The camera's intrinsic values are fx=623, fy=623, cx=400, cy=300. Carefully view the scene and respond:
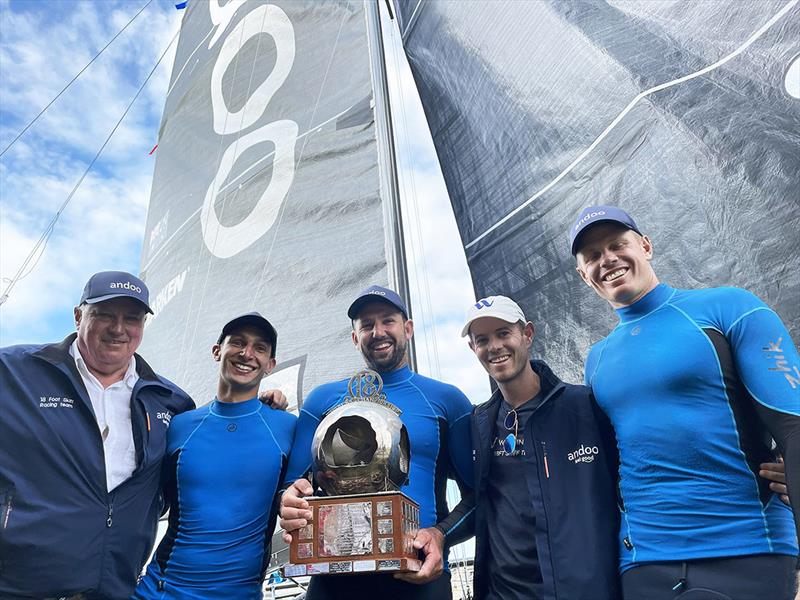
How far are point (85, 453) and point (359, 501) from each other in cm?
75

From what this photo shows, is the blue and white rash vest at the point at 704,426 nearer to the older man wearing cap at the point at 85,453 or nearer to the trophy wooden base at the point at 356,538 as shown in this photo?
the trophy wooden base at the point at 356,538

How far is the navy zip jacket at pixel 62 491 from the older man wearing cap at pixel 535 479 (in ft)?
2.85

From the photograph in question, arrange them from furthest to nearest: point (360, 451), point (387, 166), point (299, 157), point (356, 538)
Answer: point (299, 157) < point (387, 166) < point (360, 451) < point (356, 538)

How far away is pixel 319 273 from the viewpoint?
329cm

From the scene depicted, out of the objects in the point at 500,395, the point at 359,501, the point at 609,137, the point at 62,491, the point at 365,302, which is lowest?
the point at 359,501

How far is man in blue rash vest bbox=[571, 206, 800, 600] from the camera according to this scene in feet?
3.57

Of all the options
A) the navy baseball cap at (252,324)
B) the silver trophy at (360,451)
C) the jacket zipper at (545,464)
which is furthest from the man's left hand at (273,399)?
the jacket zipper at (545,464)

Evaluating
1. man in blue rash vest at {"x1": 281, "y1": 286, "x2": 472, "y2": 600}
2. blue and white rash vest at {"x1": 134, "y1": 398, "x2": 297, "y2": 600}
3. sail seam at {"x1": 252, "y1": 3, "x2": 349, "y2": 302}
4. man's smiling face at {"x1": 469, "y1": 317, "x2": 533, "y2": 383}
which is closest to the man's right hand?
man in blue rash vest at {"x1": 281, "y1": 286, "x2": 472, "y2": 600}

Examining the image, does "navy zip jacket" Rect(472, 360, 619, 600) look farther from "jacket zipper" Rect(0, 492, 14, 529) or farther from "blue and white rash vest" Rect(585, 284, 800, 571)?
"jacket zipper" Rect(0, 492, 14, 529)

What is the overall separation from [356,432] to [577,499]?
0.51 m

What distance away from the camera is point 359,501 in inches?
50.2

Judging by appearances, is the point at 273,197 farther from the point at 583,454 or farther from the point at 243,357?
the point at 583,454

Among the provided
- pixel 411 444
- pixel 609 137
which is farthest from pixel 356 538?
pixel 609 137

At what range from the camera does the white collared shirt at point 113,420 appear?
1597mm
